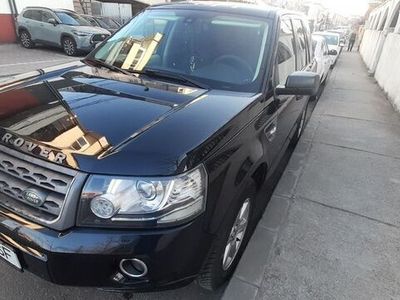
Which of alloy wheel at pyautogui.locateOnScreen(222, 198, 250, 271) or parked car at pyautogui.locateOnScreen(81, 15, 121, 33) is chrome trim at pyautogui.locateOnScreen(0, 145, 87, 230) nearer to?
alloy wheel at pyautogui.locateOnScreen(222, 198, 250, 271)

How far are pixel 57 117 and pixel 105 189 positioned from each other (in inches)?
22.6

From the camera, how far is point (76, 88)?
7.54 ft

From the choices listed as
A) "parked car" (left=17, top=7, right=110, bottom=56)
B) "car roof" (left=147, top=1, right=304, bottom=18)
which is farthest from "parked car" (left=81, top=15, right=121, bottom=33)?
"car roof" (left=147, top=1, right=304, bottom=18)

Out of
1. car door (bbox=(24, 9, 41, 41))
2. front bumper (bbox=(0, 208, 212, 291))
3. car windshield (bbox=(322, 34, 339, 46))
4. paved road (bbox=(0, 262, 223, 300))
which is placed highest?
front bumper (bbox=(0, 208, 212, 291))

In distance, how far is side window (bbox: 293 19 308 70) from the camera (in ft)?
12.7

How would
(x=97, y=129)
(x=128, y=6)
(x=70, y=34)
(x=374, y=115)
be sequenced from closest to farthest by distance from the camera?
1. (x=97, y=129)
2. (x=374, y=115)
3. (x=70, y=34)
4. (x=128, y=6)

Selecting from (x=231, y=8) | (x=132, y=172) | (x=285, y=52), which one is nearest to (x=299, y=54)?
(x=285, y=52)

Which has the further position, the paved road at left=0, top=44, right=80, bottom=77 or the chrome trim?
the paved road at left=0, top=44, right=80, bottom=77

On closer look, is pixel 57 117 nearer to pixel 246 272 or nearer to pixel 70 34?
pixel 246 272

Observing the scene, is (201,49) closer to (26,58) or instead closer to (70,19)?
(26,58)

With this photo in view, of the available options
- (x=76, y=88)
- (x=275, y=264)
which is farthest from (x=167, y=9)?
(x=275, y=264)

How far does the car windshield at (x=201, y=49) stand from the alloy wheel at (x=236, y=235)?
872 millimetres

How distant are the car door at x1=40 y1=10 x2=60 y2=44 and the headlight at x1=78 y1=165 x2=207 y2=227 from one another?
46.0 feet

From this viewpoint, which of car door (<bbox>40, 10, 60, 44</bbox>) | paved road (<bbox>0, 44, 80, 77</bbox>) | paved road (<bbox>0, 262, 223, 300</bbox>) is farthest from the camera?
car door (<bbox>40, 10, 60, 44</bbox>)
